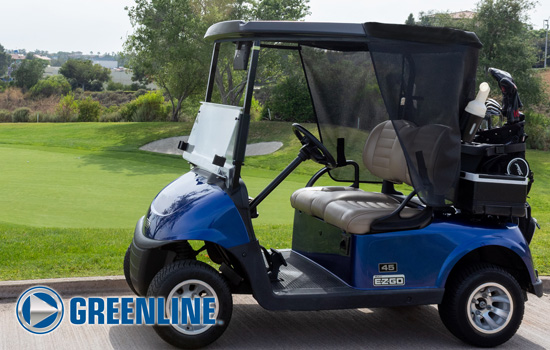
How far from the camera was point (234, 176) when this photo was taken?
3969 mm

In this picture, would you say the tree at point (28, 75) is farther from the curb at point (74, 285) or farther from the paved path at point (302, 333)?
the paved path at point (302, 333)

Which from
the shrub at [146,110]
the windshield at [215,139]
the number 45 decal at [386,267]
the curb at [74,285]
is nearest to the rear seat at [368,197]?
the number 45 decal at [386,267]

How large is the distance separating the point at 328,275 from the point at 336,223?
0.37 meters

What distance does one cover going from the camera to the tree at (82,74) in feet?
235

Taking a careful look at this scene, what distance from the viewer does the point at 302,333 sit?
434 centimetres

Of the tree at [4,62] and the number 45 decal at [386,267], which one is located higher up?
the number 45 decal at [386,267]

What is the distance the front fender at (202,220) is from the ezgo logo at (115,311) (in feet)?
1.16

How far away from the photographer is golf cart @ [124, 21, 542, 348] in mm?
3914

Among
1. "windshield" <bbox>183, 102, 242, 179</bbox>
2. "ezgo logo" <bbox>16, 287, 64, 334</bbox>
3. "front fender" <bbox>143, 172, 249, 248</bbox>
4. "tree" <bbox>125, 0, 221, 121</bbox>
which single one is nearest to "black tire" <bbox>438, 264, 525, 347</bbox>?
"front fender" <bbox>143, 172, 249, 248</bbox>

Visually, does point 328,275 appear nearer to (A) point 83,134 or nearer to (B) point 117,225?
(B) point 117,225

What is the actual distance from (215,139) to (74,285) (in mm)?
1637

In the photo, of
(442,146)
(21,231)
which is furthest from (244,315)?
(21,231)

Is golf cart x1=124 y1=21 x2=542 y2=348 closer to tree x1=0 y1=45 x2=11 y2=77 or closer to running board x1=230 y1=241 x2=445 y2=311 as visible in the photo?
running board x1=230 y1=241 x2=445 y2=311

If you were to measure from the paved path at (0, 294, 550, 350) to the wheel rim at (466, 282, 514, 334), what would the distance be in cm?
17
